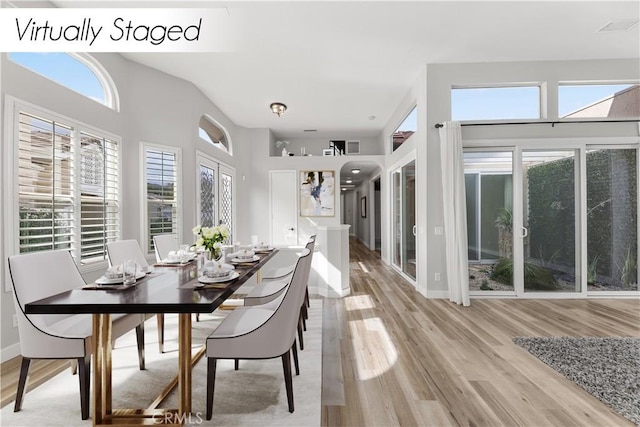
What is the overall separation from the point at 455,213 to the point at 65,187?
170 inches

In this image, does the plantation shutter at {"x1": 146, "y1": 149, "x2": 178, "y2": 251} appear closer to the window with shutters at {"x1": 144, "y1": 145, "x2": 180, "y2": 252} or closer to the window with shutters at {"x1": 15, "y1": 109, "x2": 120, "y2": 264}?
the window with shutters at {"x1": 144, "y1": 145, "x2": 180, "y2": 252}

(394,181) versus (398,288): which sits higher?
(394,181)

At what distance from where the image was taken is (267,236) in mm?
6992

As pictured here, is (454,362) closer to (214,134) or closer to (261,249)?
(261,249)

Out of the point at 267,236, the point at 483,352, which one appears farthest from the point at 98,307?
the point at 267,236

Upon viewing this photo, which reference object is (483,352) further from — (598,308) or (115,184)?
(115,184)

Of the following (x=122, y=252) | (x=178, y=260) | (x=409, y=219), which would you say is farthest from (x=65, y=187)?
(x=409, y=219)

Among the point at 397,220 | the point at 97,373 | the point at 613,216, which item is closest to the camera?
the point at 97,373

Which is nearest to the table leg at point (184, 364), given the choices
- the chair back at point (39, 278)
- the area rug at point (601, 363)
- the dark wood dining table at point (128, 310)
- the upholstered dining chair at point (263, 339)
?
the dark wood dining table at point (128, 310)

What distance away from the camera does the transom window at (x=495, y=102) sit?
411 centimetres

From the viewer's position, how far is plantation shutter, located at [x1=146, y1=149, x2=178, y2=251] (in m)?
3.99

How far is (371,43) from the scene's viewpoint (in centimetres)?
352

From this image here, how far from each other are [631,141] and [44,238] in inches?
267

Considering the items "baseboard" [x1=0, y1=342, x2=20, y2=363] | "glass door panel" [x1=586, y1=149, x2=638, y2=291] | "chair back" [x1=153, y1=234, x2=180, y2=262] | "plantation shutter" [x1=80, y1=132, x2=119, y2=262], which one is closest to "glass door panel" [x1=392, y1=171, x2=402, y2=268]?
"glass door panel" [x1=586, y1=149, x2=638, y2=291]
